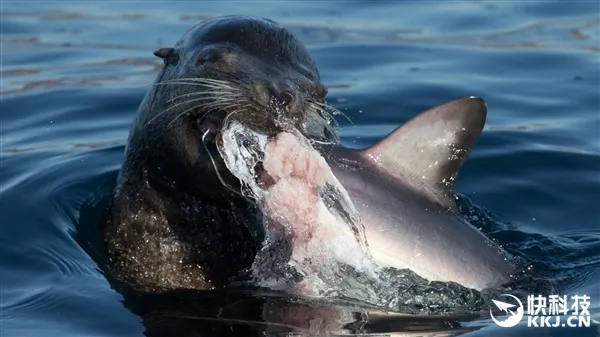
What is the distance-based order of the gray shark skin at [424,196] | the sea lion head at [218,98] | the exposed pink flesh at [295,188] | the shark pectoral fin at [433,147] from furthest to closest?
1. the shark pectoral fin at [433,147]
2. the gray shark skin at [424,196]
3. the sea lion head at [218,98]
4. the exposed pink flesh at [295,188]

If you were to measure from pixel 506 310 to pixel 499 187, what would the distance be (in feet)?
8.10

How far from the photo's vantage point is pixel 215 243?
21.4ft

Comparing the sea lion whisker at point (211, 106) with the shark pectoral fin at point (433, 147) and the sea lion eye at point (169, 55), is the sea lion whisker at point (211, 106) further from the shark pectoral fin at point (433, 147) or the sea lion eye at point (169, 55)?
the shark pectoral fin at point (433, 147)

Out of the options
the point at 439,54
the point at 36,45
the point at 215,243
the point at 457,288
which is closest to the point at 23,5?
the point at 36,45

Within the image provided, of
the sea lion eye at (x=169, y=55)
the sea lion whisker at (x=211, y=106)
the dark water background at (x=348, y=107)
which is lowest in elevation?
the dark water background at (x=348, y=107)

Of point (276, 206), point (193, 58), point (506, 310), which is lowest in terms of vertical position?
point (506, 310)

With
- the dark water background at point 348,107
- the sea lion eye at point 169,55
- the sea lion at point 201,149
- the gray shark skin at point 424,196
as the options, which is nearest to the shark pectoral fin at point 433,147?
the gray shark skin at point 424,196

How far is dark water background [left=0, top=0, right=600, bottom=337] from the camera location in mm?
6910

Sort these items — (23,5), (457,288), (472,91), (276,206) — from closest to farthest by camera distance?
1. (276,206)
2. (457,288)
3. (472,91)
4. (23,5)

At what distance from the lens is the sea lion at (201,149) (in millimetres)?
5855

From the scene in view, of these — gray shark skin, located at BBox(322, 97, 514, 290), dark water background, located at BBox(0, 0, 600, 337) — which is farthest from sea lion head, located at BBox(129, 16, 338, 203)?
dark water background, located at BBox(0, 0, 600, 337)

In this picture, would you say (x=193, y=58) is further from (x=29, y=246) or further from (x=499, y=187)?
(x=499, y=187)

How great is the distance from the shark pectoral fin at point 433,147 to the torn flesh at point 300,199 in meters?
0.47

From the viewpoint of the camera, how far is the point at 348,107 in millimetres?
10086
